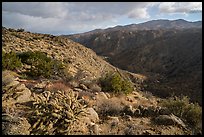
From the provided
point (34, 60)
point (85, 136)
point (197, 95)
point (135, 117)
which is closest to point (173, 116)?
point (135, 117)

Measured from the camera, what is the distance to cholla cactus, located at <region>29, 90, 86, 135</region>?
251 inches

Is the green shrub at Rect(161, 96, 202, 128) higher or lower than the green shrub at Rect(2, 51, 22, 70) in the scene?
lower

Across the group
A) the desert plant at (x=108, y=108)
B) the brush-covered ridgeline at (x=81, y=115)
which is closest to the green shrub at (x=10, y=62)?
the brush-covered ridgeline at (x=81, y=115)

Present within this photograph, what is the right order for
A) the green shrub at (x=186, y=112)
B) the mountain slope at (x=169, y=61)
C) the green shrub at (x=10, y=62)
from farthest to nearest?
the mountain slope at (x=169, y=61)
the green shrub at (x=10, y=62)
the green shrub at (x=186, y=112)

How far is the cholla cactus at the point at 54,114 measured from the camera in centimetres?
637

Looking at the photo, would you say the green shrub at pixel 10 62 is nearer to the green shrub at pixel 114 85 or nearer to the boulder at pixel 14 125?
the green shrub at pixel 114 85

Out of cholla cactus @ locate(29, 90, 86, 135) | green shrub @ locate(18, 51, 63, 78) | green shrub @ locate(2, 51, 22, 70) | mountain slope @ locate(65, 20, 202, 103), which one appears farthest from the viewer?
mountain slope @ locate(65, 20, 202, 103)

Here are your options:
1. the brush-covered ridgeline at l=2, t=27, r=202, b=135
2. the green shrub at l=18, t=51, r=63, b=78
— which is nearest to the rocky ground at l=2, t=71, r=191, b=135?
the brush-covered ridgeline at l=2, t=27, r=202, b=135

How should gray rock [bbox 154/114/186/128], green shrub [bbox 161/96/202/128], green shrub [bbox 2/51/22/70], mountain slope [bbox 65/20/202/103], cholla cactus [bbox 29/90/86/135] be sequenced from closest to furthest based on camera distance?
cholla cactus [bbox 29/90/86/135] → gray rock [bbox 154/114/186/128] → green shrub [bbox 161/96/202/128] → green shrub [bbox 2/51/22/70] → mountain slope [bbox 65/20/202/103]

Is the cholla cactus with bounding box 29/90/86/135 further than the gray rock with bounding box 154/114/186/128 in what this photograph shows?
No

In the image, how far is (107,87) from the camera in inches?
432

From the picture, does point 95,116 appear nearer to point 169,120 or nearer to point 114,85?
point 169,120

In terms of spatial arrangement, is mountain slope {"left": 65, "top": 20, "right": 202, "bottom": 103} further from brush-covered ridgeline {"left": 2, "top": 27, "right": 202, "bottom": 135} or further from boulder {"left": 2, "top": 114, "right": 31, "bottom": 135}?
boulder {"left": 2, "top": 114, "right": 31, "bottom": 135}

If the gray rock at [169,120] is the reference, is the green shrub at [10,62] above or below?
above
